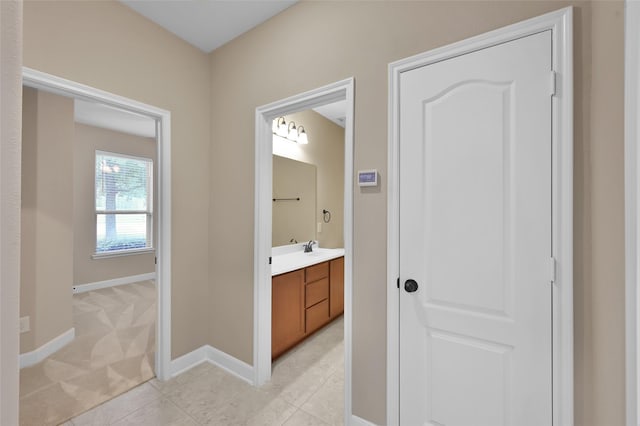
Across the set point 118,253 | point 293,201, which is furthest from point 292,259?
point 118,253

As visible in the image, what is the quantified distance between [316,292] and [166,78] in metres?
2.28

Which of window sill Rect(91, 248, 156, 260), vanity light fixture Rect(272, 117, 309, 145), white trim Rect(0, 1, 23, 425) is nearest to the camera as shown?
white trim Rect(0, 1, 23, 425)

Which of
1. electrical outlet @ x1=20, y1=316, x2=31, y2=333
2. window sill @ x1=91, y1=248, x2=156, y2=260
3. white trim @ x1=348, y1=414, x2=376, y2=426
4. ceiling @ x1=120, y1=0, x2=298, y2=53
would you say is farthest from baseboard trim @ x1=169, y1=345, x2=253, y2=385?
window sill @ x1=91, y1=248, x2=156, y2=260

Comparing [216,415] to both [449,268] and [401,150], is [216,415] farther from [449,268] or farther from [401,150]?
[401,150]

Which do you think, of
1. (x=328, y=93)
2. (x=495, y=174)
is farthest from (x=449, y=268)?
A: (x=328, y=93)

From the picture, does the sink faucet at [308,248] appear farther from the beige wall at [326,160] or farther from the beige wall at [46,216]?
the beige wall at [46,216]

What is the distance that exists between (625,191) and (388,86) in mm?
1076

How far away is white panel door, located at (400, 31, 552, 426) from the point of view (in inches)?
47.4

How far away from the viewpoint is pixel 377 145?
1.62m

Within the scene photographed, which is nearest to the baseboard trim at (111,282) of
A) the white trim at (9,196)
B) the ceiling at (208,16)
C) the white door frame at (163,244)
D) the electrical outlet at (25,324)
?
the electrical outlet at (25,324)

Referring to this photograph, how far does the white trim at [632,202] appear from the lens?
84 cm

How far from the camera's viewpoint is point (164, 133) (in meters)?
2.21

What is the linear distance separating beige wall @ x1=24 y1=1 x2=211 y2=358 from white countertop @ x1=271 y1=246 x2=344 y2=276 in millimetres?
651

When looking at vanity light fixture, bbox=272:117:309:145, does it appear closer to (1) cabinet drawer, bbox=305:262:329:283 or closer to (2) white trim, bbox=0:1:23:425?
(1) cabinet drawer, bbox=305:262:329:283
